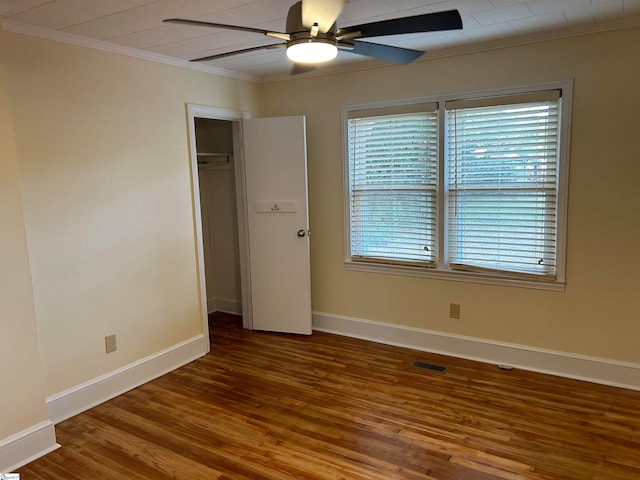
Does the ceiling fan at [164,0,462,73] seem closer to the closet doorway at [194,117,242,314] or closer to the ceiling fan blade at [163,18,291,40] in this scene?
the ceiling fan blade at [163,18,291,40]

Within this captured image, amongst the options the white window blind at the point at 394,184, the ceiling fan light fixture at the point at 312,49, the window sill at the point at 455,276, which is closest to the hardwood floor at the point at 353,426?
the window sill at the point at 455,276

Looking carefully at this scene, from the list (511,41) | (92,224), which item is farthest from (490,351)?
(92,224)

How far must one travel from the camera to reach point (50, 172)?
273 centimetres

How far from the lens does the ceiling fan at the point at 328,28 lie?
1.77 m

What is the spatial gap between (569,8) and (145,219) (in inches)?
121

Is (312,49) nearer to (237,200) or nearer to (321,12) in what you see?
(321,12)

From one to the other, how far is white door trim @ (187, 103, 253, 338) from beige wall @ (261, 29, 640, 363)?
85cm

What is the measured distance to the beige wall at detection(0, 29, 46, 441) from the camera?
7.72 feet

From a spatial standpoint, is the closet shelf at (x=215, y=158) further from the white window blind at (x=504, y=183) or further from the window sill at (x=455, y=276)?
the white window blind at (x=504, y=183)

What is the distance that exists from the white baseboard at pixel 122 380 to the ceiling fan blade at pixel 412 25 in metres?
2.68

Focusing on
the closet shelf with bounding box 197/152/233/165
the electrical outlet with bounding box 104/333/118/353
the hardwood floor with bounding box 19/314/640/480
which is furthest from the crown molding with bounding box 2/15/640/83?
the hardwood floor with bounding box 19/314/640/480

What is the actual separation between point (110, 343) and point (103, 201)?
990 millimetres

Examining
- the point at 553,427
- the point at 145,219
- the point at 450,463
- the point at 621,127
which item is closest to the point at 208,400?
the point at 145,219

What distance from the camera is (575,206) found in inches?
123
